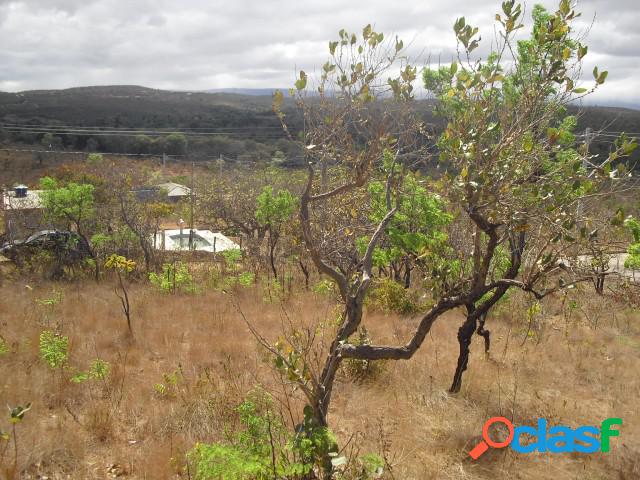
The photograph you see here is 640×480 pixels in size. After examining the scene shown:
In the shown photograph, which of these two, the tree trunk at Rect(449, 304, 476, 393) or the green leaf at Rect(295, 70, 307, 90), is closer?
the green leaf at Rect(295, 70, 307, 90)

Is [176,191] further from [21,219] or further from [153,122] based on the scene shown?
[153,122]

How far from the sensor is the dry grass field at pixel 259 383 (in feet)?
13.5

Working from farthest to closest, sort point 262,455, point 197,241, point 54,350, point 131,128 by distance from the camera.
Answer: point 131,128 < point 197,241 < point 54,350 < point 262,455

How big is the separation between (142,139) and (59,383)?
135 ft

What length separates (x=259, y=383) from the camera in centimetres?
532

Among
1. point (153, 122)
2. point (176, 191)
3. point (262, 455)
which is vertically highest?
point (153, 122)

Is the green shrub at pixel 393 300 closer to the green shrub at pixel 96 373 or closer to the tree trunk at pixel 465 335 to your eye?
the tree trunk at pixel 465 335

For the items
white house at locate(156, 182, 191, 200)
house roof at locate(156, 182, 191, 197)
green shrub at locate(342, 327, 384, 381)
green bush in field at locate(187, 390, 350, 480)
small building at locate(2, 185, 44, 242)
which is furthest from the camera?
house roof at locate(156, 182, 191, 197)

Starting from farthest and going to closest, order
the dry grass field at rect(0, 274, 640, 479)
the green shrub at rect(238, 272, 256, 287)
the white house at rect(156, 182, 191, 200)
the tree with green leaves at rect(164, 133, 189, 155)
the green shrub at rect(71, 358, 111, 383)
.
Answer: the tree with green leaves at rect(164, 133, 189, 155)
the white house at rect(156, 182, 191, 200)
the green shrub at rect(238, 272, 256, 287)
the green shrub at rect(71, 358, 111, 383)
the dry grass field at rect(0, 274, 640, 479)

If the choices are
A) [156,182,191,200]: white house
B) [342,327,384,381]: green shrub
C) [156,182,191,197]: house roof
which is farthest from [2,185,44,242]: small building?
[156,182,191,197]: house roof

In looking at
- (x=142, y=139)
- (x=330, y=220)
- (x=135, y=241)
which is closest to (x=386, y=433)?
(x=330, y=220)

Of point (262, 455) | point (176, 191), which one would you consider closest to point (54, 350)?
point (262, 455)

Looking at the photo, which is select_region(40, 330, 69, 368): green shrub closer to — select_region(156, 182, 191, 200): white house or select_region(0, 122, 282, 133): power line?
select_region(156, 182, 191, 200): white house

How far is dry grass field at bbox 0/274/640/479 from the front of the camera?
4125 millimetres
